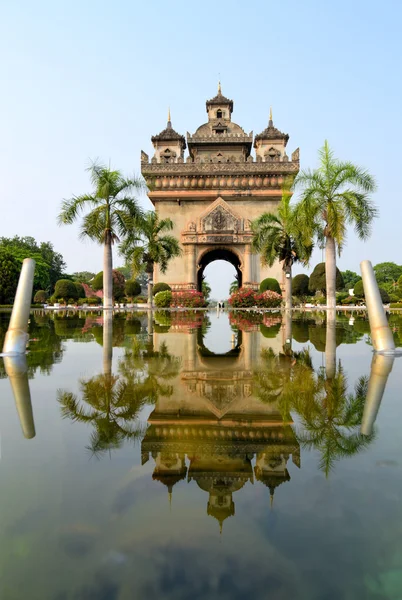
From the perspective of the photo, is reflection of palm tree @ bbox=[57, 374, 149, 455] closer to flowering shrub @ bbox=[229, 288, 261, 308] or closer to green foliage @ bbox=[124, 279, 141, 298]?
flowering shrub @ bbox=[229, 288, 261, 308]

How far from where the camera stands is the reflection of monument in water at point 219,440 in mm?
2418

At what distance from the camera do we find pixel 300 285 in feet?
143

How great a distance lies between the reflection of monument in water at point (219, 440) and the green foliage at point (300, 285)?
39374mm

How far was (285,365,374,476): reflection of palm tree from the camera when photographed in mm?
2979

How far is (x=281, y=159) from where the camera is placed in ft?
121

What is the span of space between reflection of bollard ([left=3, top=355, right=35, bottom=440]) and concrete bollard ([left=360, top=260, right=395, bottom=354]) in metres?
5.35

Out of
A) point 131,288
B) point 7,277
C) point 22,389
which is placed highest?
point 7,277

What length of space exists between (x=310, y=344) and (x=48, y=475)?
750 centimetres

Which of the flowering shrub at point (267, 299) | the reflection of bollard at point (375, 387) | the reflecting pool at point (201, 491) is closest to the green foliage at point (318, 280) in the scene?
the flowering shrub at point (267, 299)

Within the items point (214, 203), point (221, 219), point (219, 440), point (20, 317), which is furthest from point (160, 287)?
point (219, 440)

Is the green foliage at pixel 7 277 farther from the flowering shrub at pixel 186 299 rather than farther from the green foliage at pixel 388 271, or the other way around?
the green foliage at pixel 388 271

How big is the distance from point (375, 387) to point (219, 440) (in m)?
2.49

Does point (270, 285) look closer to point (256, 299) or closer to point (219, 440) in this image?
point (256, 299)

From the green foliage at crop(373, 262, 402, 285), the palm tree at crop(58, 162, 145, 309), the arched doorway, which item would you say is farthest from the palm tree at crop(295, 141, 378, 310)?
the green foliage at crop(373, 262, 402, 285)
